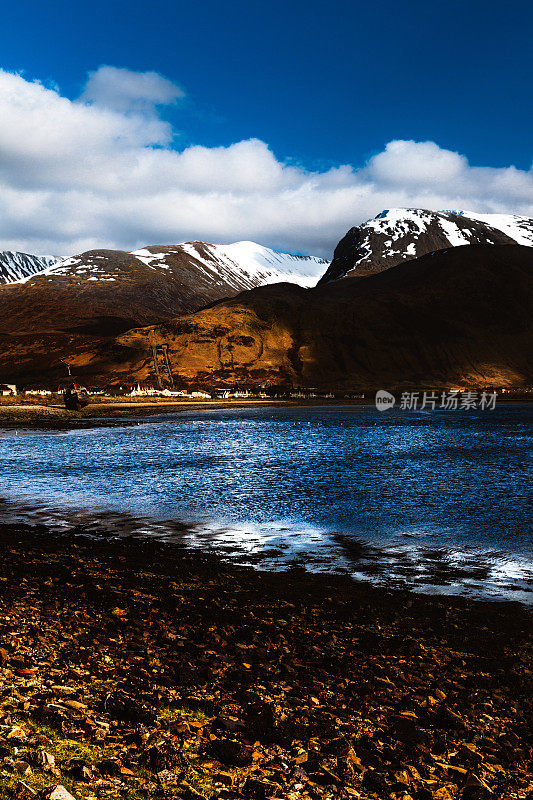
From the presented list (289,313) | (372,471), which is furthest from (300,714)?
(289,313)

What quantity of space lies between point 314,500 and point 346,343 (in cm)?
15205

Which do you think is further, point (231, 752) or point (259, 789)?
point (231, 752)

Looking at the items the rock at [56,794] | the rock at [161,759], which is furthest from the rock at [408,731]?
the rock at [56,794]

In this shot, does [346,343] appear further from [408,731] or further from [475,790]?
[475,790]

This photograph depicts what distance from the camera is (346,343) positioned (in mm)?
173000

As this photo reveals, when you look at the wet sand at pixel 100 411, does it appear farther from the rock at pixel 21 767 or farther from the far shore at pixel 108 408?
the rock at pixel 21 767

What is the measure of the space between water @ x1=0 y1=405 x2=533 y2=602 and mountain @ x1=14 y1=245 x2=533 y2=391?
111 metres

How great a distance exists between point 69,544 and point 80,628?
719cm

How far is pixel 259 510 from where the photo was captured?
22.2 metres

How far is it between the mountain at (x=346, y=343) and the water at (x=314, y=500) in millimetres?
110569

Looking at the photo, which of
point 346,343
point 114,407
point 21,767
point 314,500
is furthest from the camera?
point 346,343

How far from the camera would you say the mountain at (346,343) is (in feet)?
523

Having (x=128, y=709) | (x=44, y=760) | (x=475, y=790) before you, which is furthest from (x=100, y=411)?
(x=475, y=790)

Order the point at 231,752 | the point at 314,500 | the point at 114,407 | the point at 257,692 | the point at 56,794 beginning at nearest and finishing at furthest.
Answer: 1. the point at 56,794
2. the point at 231,752
3. the point at 257,692
4. the point at 314,500
5. the point at 114,407
